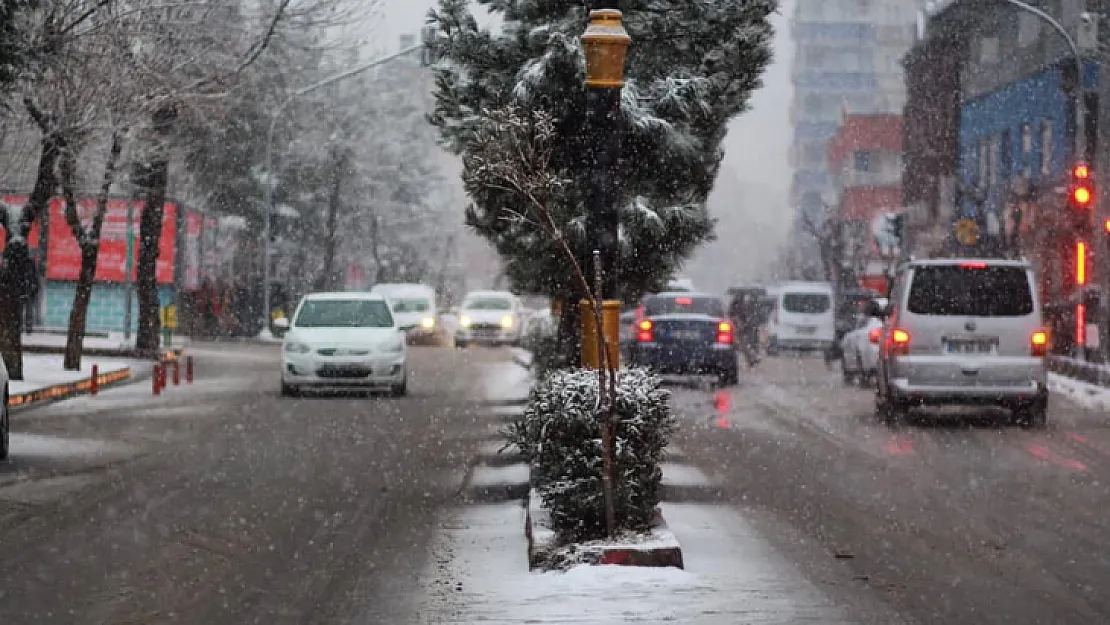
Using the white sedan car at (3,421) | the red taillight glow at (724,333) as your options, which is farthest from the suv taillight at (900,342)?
the white sedan car at (3,421)

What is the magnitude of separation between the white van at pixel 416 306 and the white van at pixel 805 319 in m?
11.9

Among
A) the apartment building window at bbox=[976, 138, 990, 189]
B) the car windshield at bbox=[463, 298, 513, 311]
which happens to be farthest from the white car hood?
the apartment building window at bbox=[976, 138, 990, 189]

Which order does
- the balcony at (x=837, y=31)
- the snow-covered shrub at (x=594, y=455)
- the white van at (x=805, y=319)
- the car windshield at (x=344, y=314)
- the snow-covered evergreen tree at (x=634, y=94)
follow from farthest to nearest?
1. the balcony at (x=837, y=31)
2. the white van at (x=805, y=319)
3. the car windshield at (x=344, y=314)
4. the snow-covered evergreen tree at (x=634, y=94)
5. the snow-covered shrub at (x=594, y=455)

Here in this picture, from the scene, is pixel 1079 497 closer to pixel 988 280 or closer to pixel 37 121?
pixel 988 280

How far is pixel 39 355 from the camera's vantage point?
37281mm

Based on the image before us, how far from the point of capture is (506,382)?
3209 centimetres

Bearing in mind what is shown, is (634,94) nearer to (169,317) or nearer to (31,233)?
(169,317)

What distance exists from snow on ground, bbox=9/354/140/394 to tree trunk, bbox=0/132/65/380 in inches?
19.8

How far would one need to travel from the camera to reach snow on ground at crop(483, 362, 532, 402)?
2766cm

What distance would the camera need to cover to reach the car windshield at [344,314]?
2803 cm

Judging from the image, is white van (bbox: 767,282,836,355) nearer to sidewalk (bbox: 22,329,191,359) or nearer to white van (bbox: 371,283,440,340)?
white van (bbox: 371,283,440,340)

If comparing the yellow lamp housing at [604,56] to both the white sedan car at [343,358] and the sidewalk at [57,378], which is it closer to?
the sidewalk at [57,378]

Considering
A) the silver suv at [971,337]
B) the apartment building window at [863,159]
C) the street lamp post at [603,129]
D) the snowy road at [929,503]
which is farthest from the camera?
→ the apartment building window at [863,159]

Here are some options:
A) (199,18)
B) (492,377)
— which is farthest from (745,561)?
(492,377)
